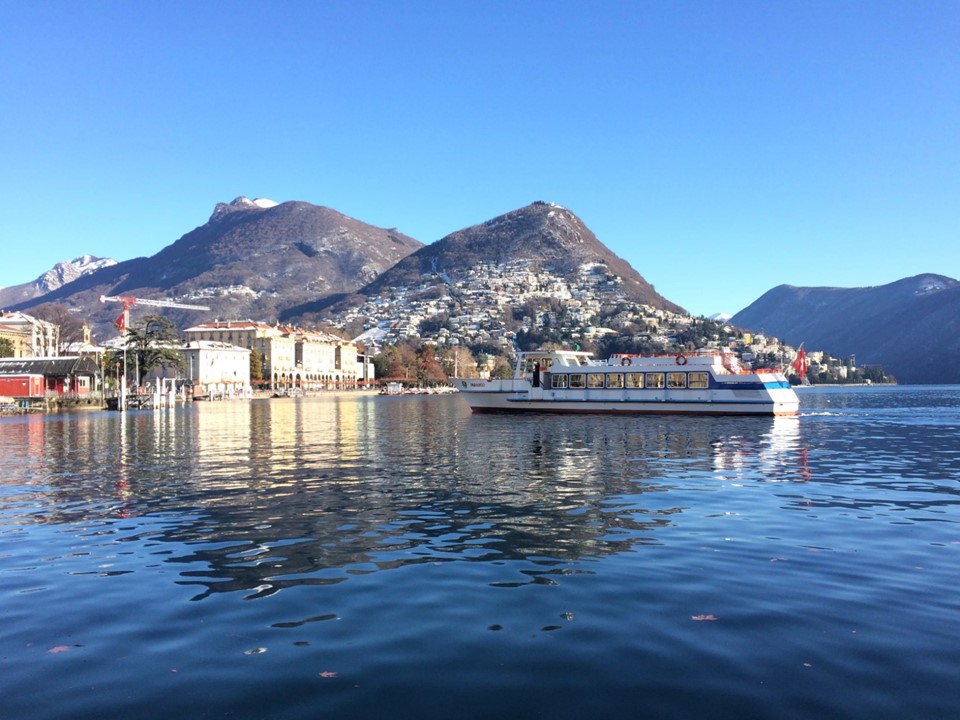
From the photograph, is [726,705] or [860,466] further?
[860,466]

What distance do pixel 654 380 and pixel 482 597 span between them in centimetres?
5423

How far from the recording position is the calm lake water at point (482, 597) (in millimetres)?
6570

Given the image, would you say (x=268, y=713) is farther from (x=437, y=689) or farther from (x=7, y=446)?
(x=7, y=446)

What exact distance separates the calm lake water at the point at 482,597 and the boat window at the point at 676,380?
38474mm

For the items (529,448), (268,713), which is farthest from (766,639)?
(529,448)

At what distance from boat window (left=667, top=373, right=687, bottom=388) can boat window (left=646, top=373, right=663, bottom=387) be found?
0.70 m

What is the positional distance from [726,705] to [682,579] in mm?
4102

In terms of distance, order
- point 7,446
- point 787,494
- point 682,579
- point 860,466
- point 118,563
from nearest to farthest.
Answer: point 682,579, point 118,563, point 787,494, point 860,466, point 7,446

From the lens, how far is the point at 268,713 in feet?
20.4

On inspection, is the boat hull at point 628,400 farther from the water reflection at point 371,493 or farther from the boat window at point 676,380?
the water reflection at point 371,493

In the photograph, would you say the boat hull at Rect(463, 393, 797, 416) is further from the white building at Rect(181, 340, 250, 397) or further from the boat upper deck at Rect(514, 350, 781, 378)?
the white building at Rect(181, 340, 250, 397)

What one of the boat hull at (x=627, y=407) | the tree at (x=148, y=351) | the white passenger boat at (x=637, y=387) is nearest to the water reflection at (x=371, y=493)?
the boat hull at (x=627, y=407)

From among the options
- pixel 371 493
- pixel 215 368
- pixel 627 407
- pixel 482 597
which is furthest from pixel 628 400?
pixel 215 368

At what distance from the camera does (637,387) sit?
62281 millimetres
